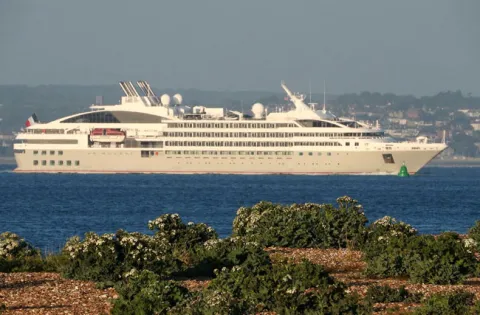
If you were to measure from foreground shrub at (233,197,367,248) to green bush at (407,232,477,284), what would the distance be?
14.3 feet

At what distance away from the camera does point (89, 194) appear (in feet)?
246

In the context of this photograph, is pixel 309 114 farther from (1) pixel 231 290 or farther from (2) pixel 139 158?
(1) pixel 231 290

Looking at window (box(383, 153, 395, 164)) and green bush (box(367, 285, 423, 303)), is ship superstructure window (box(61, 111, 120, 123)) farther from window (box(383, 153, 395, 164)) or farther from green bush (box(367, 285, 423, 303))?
green bush (box(367, 285, 423, 303))

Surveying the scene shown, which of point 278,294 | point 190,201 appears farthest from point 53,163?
point 278,294

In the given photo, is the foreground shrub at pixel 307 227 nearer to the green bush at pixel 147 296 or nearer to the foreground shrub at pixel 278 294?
the foreground shrub at pixel 278 294

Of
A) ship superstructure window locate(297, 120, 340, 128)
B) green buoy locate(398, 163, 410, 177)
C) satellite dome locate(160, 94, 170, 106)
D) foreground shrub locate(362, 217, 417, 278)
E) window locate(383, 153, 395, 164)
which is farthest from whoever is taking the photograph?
satellite dome locate(160, 94, 170, 106)

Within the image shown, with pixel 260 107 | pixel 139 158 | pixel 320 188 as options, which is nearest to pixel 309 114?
Result: pixel 260 107

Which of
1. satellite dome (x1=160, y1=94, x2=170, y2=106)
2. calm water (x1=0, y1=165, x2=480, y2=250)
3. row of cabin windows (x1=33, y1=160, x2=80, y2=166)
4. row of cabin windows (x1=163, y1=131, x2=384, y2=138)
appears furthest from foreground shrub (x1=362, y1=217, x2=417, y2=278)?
satellite dome (x1=160, y1=94, x2=170, y2=106)

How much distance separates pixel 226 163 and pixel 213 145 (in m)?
2.01

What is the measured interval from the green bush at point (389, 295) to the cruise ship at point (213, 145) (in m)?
89.5

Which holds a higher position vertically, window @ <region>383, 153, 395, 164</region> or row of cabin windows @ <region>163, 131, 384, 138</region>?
row of cabin windows @ <region>163, 131, 384, 138</region>

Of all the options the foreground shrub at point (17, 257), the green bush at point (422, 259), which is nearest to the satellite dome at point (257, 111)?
the foreground shrub at point (17, 257)

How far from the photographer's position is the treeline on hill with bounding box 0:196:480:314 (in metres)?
17.2

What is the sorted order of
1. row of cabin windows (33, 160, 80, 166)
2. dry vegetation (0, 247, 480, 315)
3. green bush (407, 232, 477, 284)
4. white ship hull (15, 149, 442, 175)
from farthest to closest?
1. row of cabin windows (33, 160, 80, 166)
2. white ship hull (15, 149, 442, 175)
3. green bush (407, 232, 477, 284)
4. dry vegetation (0, 247, 480, 315)
